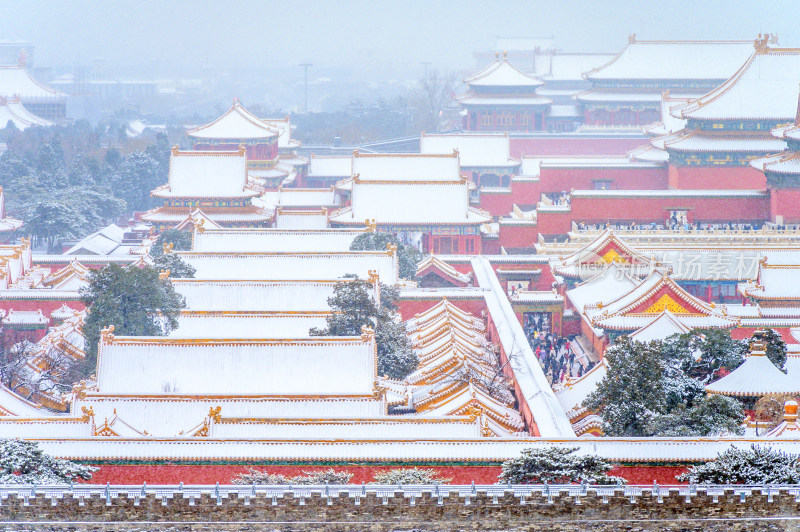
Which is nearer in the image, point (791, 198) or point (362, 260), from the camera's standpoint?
point (362, 260)

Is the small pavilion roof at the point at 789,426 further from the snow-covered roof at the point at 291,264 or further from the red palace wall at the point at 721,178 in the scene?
the red palace wall at the point at 721,178

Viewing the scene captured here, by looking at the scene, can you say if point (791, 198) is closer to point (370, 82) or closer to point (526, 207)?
point (526, 207)

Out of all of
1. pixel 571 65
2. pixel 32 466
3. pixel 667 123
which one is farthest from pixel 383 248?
pixel 571 65

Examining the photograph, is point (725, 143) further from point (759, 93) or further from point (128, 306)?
point (128, 306)

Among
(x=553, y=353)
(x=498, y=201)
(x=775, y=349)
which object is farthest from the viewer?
(x=498, y=201)

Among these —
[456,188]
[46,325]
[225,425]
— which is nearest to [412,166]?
[456,188]

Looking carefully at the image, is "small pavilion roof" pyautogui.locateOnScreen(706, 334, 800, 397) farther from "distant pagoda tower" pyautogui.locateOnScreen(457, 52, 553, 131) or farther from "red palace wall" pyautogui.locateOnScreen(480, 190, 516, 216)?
"distant pagoda tower" pyautogui.locateOnScreen(457, 52, 553, 131)

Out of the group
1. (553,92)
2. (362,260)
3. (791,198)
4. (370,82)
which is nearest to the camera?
(362,260)
